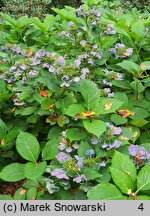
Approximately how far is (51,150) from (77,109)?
8.0 inches

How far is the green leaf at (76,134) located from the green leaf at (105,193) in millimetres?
320

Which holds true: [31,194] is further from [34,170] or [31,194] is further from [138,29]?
[138,29]

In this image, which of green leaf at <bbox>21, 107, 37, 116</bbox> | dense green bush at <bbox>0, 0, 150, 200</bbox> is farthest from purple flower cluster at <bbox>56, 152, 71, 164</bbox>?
green leaf at <bbox>21, 107, 37, 116</bbox>

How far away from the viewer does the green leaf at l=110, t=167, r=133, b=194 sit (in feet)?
4.10

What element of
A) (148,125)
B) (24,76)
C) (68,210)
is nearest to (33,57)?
(24,76)

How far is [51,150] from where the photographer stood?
158 centimetres

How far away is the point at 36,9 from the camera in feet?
16.6

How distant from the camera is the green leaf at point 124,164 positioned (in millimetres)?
1304

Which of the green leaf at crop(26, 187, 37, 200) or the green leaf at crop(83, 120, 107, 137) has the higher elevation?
the green leaf at crop(83, 120, 107, 137)

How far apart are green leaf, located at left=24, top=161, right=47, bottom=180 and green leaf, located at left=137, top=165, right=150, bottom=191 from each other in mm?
381

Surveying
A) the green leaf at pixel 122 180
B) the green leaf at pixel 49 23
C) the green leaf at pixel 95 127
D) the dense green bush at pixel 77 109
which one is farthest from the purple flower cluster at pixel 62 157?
the green leaf at pixel 49 23

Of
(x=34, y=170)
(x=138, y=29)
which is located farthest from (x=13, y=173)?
(x=138, y=29)

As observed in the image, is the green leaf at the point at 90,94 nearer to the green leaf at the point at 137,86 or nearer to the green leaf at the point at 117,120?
the green leaf at the point at 117,120

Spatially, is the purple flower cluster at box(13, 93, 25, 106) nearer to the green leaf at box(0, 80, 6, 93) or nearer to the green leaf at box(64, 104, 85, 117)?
the green leaf at box(0, 80, 6, 93)
